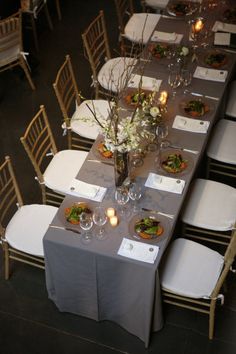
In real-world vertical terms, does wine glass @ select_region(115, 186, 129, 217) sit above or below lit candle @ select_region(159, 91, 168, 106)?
below

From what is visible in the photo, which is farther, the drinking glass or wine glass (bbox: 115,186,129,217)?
the drinking glass

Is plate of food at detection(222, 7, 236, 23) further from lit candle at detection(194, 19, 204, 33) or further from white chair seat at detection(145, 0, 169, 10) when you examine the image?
white chair seat at detection(145, 0, 169, 10)

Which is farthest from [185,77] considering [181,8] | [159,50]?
[181,8]

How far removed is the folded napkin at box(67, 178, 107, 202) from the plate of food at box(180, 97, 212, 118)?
1.09 meters

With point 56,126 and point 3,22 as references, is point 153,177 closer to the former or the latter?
point 56,126

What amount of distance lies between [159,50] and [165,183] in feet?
5.60

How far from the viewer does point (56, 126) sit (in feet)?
18.4

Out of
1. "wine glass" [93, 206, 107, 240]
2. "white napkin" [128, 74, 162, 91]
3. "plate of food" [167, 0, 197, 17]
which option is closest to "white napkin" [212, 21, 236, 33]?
"plate of food" [167, 0, 197, 17]

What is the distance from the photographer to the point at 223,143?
4.62 meters

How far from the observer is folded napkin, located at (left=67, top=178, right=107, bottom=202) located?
3.81 m

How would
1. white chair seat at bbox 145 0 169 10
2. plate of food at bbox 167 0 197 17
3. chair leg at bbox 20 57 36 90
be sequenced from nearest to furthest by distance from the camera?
1. plate of food at bbox 167 0 197 17
2. chair leg at bbox 20 57 36 90
3. white chair seat at bbox 145 0 169 10

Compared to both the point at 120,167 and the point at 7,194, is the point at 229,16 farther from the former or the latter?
the point at 7,194

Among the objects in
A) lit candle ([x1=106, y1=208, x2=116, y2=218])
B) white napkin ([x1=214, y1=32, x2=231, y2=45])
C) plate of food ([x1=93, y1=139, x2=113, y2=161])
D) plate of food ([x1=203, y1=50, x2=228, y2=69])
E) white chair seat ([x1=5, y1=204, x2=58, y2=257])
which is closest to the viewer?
lit candle ([x1=106, y1=208, x2=116, y2=218])

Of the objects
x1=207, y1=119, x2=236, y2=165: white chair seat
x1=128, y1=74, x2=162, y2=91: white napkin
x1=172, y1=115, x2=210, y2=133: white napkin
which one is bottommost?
x1=207, y1=119, x2=236, y2=165: white chair seat
